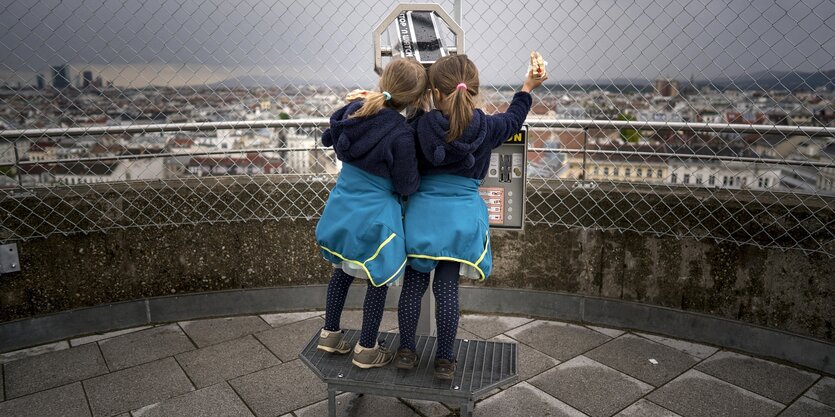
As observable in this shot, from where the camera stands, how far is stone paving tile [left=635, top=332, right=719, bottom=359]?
3.68 meters

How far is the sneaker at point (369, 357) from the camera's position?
270 centimetres

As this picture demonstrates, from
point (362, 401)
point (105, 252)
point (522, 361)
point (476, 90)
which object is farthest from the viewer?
point (105, 252)

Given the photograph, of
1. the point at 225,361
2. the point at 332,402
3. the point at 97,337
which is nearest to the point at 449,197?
the point at 332,402

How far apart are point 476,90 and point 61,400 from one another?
272 centimetres

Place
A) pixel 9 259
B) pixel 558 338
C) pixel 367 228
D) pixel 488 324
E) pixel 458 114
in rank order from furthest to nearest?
pixel 488 324 → pixel 558 338 → pixel 9 259 → pixel 367 228 → pixel 458 114

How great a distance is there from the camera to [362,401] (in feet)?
10.2

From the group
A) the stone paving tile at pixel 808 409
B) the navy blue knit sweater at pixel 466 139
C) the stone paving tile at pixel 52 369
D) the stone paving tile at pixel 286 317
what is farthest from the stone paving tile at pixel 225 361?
the stone paving tile at pixel 808 409

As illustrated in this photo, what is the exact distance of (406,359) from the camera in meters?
2.69

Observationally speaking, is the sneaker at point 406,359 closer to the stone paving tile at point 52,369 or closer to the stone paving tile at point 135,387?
the stone paving tile at point 135,387

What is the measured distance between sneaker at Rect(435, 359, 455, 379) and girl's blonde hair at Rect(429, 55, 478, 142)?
100 cm

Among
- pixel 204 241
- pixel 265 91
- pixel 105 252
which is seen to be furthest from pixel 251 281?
pixel 265 91

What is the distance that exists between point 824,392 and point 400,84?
288cm

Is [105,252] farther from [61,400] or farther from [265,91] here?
[265,91]

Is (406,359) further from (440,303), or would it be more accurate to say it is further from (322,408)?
(322,408)
